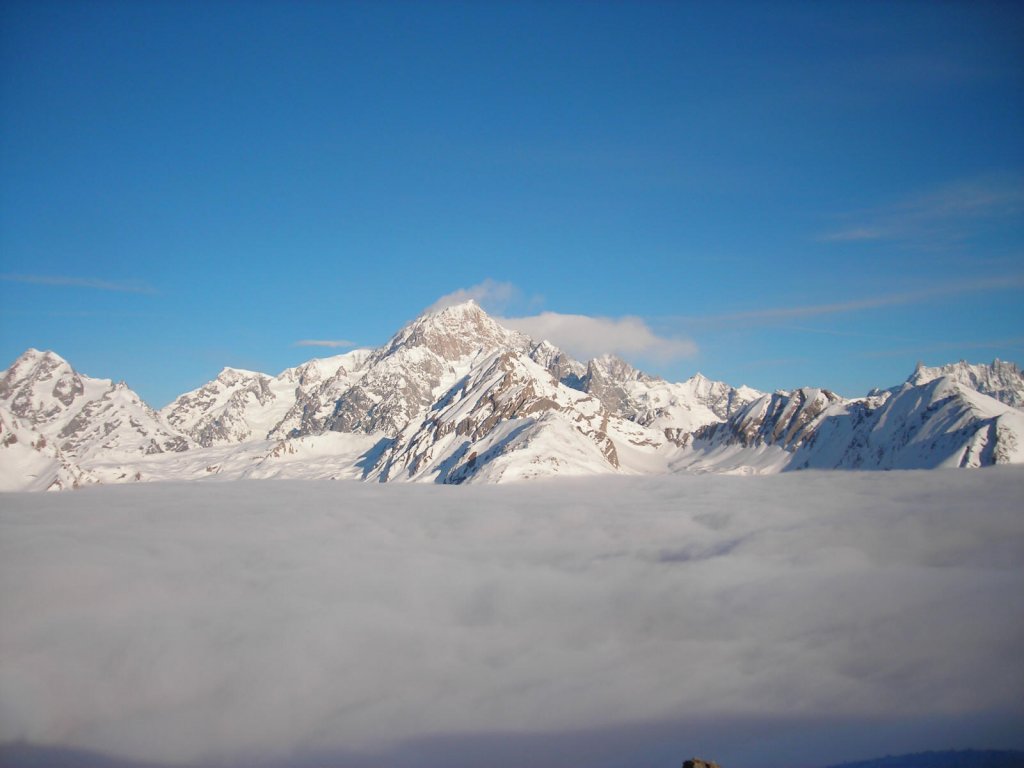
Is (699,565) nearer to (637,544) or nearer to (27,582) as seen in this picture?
(637,544)

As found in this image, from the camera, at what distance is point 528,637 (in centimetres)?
10588

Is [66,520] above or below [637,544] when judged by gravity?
above

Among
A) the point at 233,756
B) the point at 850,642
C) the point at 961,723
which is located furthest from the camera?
the point at 850,642

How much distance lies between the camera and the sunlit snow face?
75750 millimetres

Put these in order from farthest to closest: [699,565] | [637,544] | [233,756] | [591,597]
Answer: [637,544]
[699,565]
[591,597]
[233,756]

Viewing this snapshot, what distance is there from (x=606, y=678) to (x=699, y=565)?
5241 cm

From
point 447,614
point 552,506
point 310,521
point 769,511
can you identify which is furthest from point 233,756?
point 769,511

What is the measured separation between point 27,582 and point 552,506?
4444 inches

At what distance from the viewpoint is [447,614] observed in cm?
11806

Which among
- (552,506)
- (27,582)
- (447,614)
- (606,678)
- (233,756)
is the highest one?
(552,506)

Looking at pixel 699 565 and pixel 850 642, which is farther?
pixel 699 565

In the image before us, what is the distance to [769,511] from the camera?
7215 inches

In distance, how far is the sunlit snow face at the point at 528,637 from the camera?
7575 cm

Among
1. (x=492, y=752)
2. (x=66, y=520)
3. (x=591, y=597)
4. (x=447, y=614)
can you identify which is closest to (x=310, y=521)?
(x=66, y=520)
